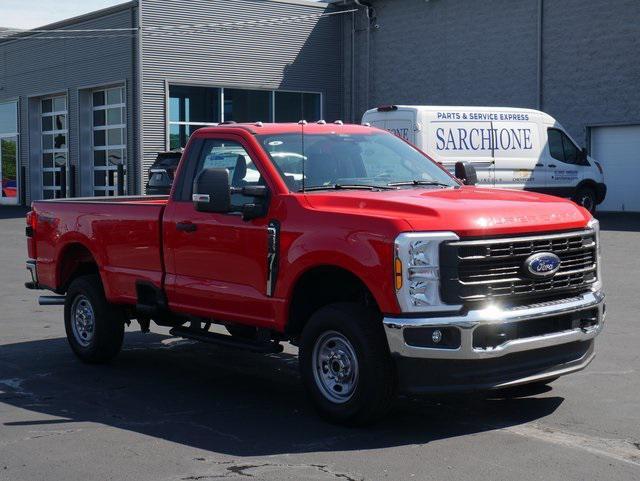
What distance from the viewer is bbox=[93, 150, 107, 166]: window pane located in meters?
37.0

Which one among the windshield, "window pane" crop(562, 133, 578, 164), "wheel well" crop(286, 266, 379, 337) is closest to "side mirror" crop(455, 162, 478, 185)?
the windshield

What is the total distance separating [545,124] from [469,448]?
757 inches

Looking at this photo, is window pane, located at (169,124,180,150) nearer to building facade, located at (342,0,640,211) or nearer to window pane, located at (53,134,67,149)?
window pane, located at (53,134,67,149)

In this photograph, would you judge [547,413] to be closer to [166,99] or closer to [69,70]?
[166,99]

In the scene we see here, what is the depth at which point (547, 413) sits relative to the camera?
712 cm

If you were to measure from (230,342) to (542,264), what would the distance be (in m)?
2.43

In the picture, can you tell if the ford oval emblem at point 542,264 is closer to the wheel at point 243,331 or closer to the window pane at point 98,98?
the wheel at point 243,331

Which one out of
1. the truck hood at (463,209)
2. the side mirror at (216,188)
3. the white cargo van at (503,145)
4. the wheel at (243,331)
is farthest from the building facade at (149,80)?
the truck hood at (463,209)

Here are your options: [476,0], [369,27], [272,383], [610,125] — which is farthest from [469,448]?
[369,27]

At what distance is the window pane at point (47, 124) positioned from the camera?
40406 mm

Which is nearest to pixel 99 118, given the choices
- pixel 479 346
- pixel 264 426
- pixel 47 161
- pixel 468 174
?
pixel 47 161

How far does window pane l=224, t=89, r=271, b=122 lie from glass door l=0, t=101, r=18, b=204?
10482mm

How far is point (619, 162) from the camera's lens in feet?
99.0

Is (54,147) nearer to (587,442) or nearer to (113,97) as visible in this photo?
(113,97)
